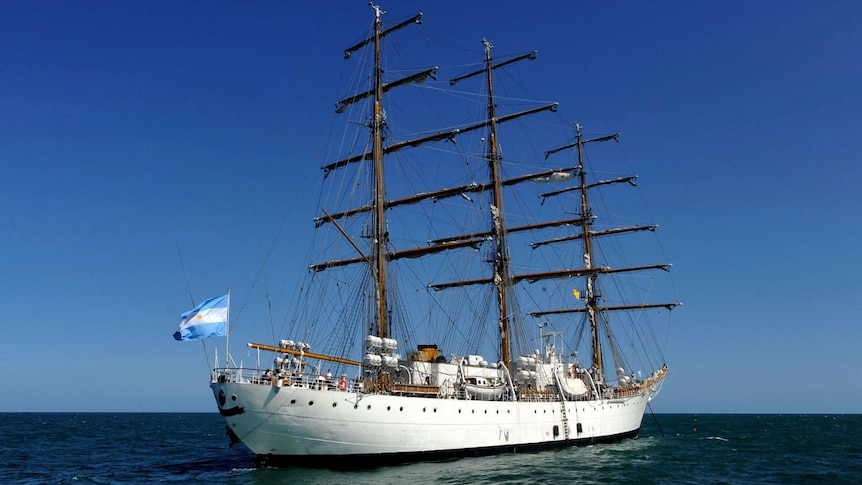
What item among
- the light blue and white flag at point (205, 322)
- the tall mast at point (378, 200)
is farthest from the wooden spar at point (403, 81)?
the light blue and white flag at point (205, 322)

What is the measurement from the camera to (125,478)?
28500 millimetres

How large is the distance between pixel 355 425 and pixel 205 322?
848 cm

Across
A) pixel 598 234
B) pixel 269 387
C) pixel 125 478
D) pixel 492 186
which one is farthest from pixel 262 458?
pixel 598 234

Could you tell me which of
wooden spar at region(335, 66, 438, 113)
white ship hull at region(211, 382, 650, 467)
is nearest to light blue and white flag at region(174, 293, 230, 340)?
white ship hull at region(211, 382, 650, 467)

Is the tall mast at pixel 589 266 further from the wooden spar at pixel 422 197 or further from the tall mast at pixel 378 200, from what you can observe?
the tall mast at pixel 378 200

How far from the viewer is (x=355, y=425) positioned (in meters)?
28.8

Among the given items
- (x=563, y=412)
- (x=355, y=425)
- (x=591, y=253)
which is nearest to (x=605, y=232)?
(x=591, y=253)

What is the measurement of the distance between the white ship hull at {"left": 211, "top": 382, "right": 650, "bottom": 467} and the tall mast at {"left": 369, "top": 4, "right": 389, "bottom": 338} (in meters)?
6.38

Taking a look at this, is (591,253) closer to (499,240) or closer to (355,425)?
(499,240)

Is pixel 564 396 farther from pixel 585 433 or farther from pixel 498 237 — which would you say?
pixel 498 237

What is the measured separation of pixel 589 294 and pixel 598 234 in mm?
6354

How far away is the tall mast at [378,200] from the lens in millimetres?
36375

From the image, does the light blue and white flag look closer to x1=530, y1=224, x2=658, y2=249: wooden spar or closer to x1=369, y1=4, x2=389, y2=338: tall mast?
x1=369, y1=4, x2=389, y2=338: tall mast

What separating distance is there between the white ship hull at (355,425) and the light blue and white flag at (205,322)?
128 inches
